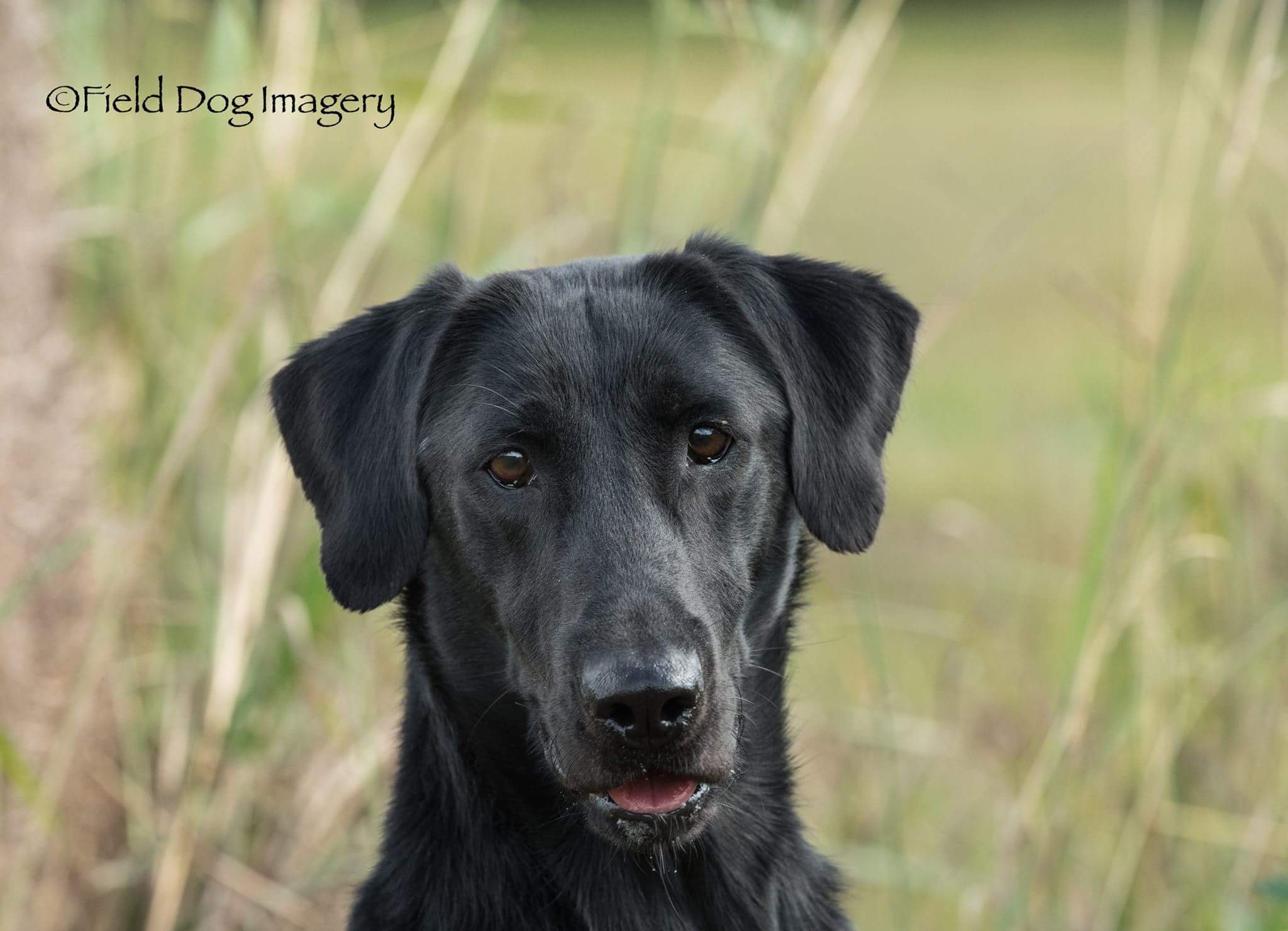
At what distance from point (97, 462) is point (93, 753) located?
2.51 feet

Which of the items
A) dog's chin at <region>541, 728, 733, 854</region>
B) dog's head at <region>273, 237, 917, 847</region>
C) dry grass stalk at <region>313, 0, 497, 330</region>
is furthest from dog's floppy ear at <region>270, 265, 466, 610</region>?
dry grass stalk at <region>313, 0, 497, 330</region>

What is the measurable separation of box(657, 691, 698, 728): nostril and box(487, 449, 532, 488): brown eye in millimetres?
510

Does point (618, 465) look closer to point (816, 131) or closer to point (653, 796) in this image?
point (653, 796)

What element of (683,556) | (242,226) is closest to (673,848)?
(683,556)

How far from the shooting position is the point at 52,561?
3262 mm

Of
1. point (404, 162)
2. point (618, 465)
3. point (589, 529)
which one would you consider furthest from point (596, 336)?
point (404, 162)

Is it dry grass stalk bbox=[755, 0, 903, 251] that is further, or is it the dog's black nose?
dry grass stalk bbox=[755, 0, 903, 251]

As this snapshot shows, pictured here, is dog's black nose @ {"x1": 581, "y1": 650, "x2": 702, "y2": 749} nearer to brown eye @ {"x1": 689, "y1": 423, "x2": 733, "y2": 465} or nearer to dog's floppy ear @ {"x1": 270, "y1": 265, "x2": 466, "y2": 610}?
brown eye @ {"x1": 689, "y1": 423, "x2": 733, "y2": 465}

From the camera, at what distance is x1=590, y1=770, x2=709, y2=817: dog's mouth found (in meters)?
2.35

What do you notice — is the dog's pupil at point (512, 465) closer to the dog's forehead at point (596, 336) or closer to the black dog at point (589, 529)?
the black dog at point (589, 529)

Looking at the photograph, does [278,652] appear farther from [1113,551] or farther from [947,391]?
[947,391]

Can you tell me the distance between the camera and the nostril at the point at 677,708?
2.22m

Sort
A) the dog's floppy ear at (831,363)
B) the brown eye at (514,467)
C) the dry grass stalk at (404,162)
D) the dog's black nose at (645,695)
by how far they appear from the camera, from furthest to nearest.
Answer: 1. the dry grass stalk at (404,162)
2. the dog's floppy ear at (831,363)
3. the brown eye at (514,467)
4. the dog's black nose at (645,695)

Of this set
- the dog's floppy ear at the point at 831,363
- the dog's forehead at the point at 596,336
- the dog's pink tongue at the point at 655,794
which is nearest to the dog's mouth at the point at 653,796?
the dog's pink tongue at the point at 655,794
